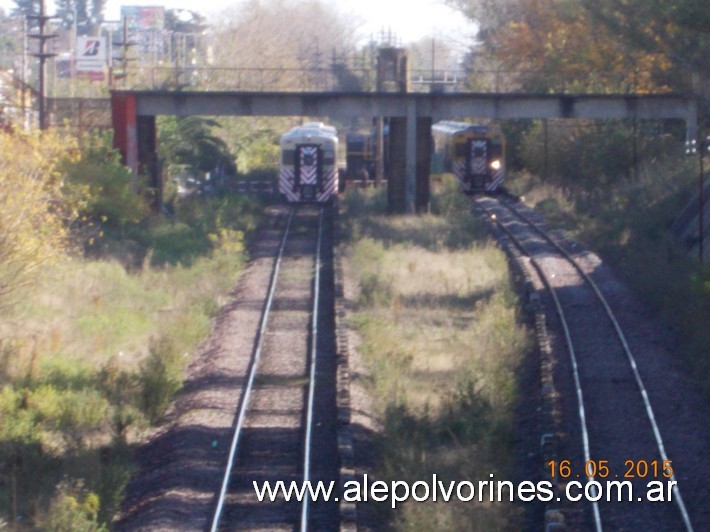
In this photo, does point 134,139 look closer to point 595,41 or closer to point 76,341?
point 76,341


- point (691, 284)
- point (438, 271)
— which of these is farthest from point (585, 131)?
point (691, 284)

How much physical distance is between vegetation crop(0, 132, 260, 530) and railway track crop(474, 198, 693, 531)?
14.8 feet

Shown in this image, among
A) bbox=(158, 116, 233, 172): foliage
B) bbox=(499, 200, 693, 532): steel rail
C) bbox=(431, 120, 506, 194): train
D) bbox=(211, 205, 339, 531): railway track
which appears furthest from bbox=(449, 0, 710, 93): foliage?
bbox=(158, 116, 233, 172): foliage

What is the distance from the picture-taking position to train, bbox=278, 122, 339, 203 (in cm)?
3559

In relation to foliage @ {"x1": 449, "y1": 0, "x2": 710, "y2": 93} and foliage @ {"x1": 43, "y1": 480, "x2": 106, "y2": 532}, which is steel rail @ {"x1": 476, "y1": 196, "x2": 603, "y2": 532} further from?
foliage @ {"x1": 449, "y1": 0, "x2": 710, "y2": 93}

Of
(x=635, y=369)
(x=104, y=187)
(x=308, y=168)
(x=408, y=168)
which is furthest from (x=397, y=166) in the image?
(x=635, y=369)

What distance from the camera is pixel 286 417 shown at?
12.5 metres

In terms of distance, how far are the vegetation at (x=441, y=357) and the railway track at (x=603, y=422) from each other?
66 centimetres

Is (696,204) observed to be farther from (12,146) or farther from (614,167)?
(12,146)

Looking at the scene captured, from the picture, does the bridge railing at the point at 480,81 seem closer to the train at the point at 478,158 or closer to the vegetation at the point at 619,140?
the vegetation at the point at 619,140

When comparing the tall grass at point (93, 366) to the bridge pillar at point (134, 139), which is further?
the bridge pillar at point (134, 139)

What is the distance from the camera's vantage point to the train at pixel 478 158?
39.6 metres

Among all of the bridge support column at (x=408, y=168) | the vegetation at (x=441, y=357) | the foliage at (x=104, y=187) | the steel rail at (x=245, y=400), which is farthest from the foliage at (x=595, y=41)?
the foliage at (x=104, y=187)

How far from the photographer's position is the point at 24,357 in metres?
14.7
